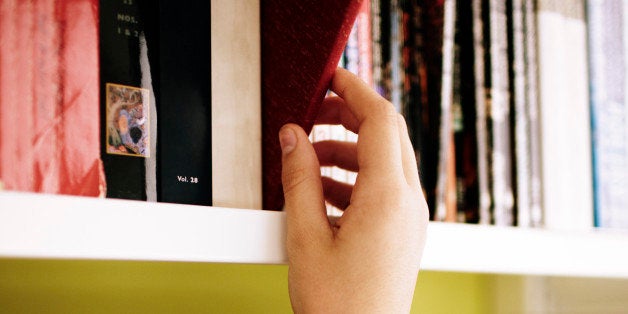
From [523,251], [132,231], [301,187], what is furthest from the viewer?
[523,251]

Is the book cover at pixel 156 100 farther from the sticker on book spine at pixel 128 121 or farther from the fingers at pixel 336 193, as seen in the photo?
the fingers at pixel 336 193

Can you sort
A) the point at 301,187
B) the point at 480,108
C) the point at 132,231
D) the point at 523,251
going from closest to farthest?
the point at 132,231, the point at 301,187, the point at 523,251, the point at 480,108

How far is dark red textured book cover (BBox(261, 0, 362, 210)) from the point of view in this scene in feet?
1.64

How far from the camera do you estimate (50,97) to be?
447 millimetres

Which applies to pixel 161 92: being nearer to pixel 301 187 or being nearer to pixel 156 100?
pixel 156 100

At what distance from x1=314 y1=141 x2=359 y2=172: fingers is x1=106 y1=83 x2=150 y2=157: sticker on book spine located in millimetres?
223

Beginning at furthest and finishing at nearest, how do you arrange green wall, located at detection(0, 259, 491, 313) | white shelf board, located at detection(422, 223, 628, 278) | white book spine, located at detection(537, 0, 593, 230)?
1. white book spine, located at detection(537, 0, 593, 230)
2. green wall, located at detection(0, 259, 491, 313)
3. white shelf board, located at detection(422, 223, 628, 278)

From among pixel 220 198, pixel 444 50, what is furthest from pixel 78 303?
pixel 444 50

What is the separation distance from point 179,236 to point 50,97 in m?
0.15

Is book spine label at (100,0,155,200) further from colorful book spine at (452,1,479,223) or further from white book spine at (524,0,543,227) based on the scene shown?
white book spine at (524,0,543,227)

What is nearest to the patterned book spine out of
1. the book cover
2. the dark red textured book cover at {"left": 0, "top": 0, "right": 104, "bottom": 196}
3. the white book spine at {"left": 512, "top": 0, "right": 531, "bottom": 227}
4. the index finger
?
the white book spine at {"left": 512, "top": 0, "right": 531, "bottom": 227}

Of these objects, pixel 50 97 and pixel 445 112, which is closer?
pixel 50 97

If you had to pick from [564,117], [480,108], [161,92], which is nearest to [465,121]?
[480,108]

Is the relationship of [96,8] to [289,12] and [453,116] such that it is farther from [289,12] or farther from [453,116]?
[453,116]
